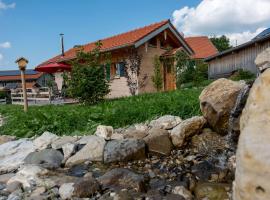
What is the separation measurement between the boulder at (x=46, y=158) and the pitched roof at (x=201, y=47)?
878 inches

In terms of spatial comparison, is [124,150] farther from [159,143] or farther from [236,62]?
[236,62]

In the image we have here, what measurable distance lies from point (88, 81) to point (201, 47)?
67.8 ft

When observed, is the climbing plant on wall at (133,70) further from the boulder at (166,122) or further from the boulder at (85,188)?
the boulder at (85,188)

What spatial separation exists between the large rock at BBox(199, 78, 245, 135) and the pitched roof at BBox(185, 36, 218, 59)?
69.3ft

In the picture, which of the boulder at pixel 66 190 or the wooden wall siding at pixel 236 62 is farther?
the wooden wall siding at pixel 236 62

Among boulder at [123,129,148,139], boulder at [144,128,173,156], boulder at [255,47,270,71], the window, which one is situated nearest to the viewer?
boulder at [255,47,270,71]

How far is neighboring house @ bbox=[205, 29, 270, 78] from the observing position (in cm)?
1532

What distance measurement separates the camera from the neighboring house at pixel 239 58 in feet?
50.3

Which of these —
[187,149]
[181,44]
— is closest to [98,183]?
[187,149]

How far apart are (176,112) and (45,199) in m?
4.01

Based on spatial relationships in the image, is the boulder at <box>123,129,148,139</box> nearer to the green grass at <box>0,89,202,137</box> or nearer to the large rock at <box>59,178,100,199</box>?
the green grass at <box>0,89,202,137</box>

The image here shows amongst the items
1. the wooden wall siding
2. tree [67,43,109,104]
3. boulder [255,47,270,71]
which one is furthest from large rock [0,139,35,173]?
the wooden wall siding

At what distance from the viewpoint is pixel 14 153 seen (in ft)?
19.8

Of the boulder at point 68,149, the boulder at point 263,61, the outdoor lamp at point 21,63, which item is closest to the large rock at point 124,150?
the boulder at point 68,149
